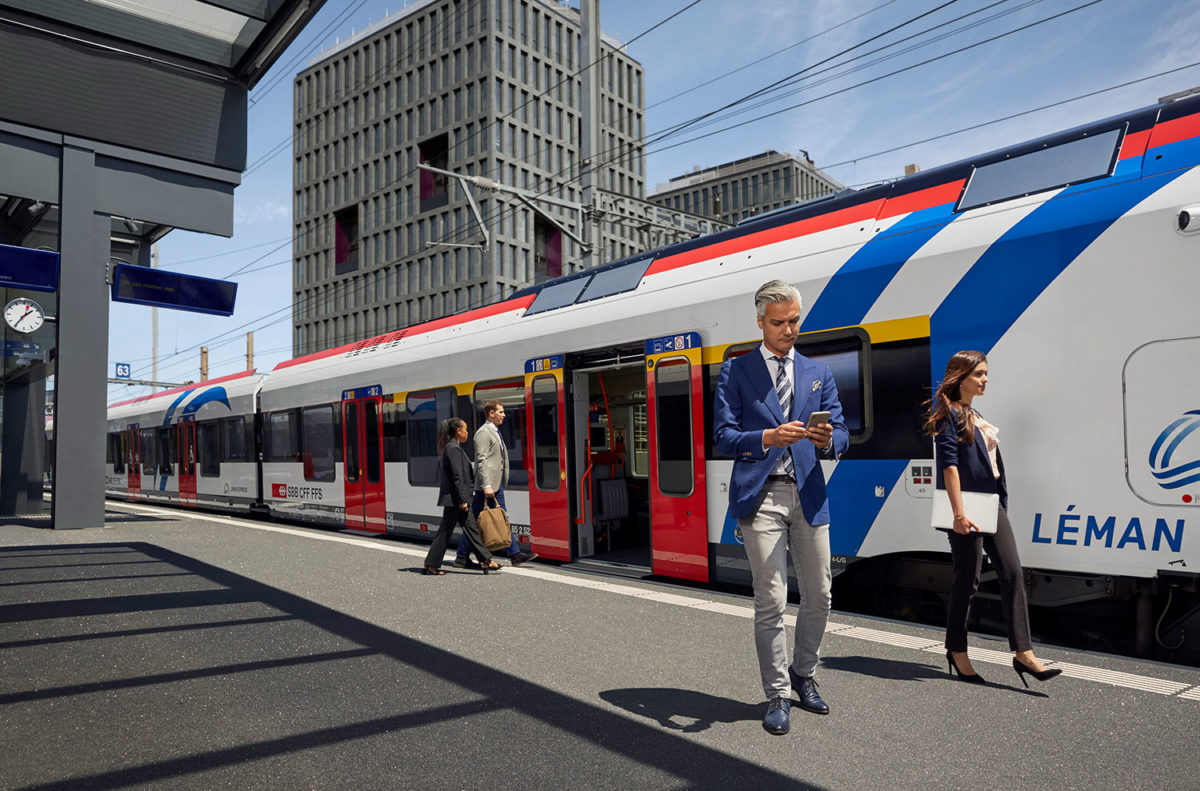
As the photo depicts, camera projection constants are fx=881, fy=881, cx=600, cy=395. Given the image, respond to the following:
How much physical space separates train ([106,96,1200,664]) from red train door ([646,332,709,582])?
2cm

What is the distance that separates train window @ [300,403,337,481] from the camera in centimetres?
1356

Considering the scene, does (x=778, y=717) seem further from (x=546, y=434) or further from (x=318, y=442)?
(x=318, y=442)

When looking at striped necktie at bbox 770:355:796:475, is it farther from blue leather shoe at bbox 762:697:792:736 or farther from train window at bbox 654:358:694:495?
train window at bbox 654:358:694:495

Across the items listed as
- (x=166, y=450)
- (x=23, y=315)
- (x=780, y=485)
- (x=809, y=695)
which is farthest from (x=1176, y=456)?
(x=166, y=450)

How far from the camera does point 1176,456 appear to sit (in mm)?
4395

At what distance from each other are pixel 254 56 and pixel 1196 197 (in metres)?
11.3

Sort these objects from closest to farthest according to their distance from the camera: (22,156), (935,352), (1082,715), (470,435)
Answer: (1082,715) → (935,352) → (470,435) → (22,156)

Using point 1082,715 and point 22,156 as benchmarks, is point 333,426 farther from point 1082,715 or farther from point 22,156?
point 1082,715

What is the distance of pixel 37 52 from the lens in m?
11.3

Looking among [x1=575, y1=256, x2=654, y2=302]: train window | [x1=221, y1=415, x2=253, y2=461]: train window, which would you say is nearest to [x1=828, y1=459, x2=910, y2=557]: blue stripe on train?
[x1=575, y1=256, x2=654, y2=302]: train window

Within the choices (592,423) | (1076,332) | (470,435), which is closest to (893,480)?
(1076,332)

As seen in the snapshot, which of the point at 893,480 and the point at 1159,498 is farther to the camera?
the point at 893,480

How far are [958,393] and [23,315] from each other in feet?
47.6

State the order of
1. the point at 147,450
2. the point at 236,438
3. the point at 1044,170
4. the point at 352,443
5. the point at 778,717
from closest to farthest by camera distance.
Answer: the point at 778,717 → the point at 1044,170 → the point at 352,443 → the point at 236,438 → the point at 147,450
